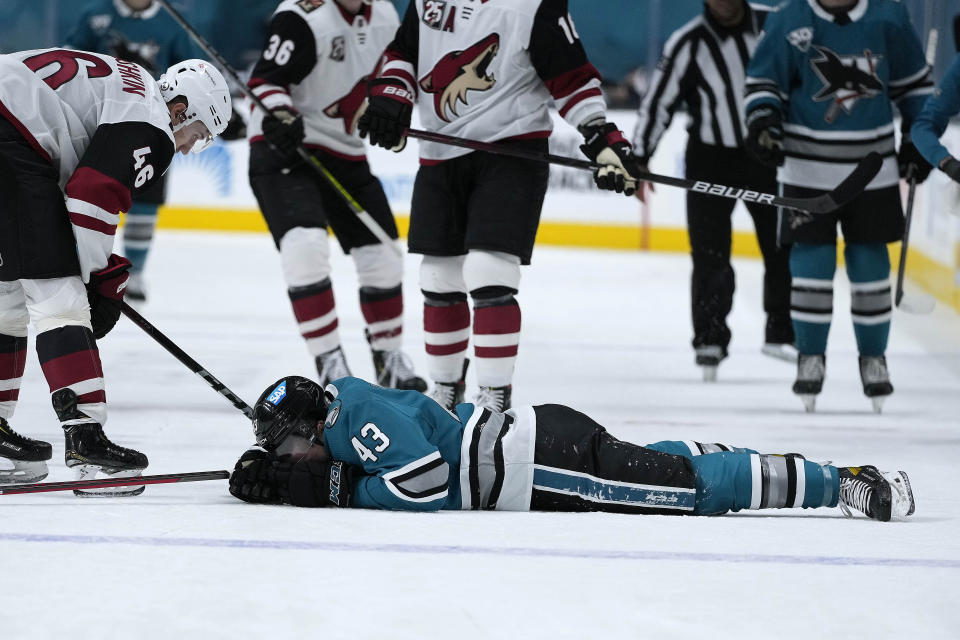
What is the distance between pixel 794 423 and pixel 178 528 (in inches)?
86.8

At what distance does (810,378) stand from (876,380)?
19 cm

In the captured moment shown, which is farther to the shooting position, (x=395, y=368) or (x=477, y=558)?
(x=395, y=368)

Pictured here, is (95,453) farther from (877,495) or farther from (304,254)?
(304,254)

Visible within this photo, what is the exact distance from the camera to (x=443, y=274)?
12.2 feet

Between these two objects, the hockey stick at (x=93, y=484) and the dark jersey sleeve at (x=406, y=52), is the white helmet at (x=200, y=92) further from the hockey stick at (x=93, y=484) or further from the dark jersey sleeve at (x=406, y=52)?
the dark jersey sleeve at (x=406, y=52)

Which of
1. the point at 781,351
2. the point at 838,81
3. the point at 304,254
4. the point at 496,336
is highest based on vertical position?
the point at 838,81

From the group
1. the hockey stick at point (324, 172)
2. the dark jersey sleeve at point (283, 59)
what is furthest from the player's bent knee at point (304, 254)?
the dark jersey sleeve at point (283, 59)

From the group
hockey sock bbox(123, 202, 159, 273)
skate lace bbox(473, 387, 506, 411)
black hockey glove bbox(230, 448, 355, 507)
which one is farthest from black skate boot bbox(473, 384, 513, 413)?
hockey sock bbox(123, 202, 159, 273)

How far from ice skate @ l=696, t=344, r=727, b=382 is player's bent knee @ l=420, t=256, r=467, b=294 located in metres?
1.36

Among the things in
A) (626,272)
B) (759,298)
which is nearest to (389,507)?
(759,298)

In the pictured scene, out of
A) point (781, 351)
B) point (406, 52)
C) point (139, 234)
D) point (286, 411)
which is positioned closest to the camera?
point (286, 411)

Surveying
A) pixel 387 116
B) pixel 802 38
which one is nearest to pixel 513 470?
pixel 387 116

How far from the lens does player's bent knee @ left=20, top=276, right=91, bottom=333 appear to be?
259cm

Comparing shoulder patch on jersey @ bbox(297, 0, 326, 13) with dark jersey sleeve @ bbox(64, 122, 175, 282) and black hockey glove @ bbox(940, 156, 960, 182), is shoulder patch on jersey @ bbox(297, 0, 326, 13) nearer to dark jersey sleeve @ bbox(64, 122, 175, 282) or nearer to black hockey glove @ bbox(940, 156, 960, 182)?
dark jersey sleeve @ bbox(64, 122, 175, 282)
